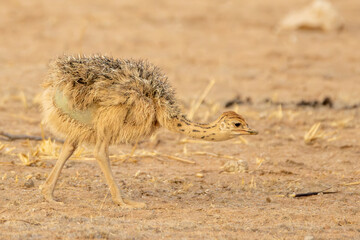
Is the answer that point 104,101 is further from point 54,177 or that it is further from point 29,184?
point 29,184

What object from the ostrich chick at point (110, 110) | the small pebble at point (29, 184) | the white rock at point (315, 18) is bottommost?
the small pebble at point (29, 184)

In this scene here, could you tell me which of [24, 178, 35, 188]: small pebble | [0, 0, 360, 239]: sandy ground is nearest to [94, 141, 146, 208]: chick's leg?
[0, 0, 360, 239]: sandy ground

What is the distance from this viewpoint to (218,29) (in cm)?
1695

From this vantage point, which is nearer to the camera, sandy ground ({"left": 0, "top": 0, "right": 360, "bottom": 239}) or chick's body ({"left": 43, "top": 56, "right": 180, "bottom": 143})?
sandy ground ({"left": 0, "top": 0, "right": 360, "bottom": 239})

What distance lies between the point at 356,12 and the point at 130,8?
24.4 ft

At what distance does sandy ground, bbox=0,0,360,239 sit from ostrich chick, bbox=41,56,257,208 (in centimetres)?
52

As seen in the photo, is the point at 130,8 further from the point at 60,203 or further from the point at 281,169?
the point at 60,203

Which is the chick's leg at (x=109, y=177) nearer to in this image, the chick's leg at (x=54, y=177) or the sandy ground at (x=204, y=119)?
the sandy ground at (x=204, y=119)

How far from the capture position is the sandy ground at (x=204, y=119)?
5.34m

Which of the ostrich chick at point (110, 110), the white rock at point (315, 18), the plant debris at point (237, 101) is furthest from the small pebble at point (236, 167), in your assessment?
the white rock at point (315, 18)

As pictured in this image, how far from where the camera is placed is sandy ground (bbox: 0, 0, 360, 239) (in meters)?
5.34

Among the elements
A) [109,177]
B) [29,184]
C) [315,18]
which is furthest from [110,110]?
[315,18]

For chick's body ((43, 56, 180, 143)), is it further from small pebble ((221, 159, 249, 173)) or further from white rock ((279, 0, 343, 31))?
white rock ((279, 0, 343, 31))

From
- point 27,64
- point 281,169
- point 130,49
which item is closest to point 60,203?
point 281,169
